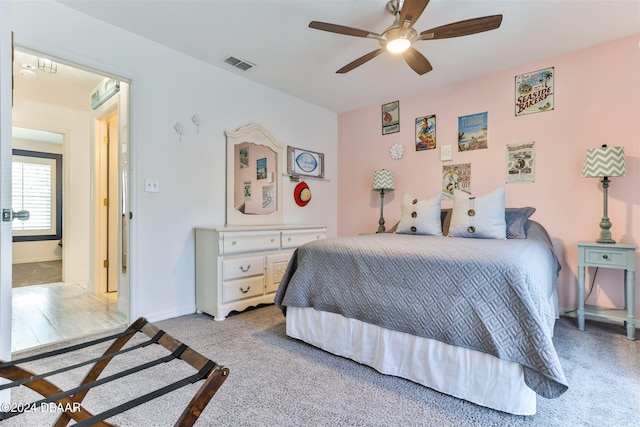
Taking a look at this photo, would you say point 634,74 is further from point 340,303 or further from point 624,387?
point 340,303

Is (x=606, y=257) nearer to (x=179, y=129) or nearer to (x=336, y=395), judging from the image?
(x=336, y=395)

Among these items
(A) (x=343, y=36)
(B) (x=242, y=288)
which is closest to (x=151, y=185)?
(B) (x=242, y=288)

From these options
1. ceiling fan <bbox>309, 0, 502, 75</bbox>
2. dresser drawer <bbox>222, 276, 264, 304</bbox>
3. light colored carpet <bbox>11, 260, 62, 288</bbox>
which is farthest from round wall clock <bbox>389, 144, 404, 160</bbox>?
light colored carpet <bbox>11, 260, 62, 288</bbox>

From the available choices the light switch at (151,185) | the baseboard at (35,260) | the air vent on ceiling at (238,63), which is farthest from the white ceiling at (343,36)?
the baseboard at (35,260)

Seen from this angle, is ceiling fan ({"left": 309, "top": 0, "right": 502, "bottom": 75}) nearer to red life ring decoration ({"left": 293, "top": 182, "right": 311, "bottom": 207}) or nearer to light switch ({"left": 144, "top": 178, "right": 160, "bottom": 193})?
light switch ({"left": 144, "top": 178, "right": 160, "bottom": 193})

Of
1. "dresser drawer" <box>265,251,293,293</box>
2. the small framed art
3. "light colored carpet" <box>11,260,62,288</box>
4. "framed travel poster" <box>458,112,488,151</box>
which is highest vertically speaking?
"framed travel poster" <box>458,112,488,151</box>

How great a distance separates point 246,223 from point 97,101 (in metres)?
2.24

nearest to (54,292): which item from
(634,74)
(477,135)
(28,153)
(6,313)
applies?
(6,313)

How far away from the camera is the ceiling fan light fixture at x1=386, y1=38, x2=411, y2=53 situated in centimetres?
208

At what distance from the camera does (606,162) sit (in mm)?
2340

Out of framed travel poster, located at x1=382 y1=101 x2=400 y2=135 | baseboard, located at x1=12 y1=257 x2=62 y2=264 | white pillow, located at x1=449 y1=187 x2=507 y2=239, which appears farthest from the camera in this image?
baseboard, located at x1=12 y1=257 x2=62 y2=264

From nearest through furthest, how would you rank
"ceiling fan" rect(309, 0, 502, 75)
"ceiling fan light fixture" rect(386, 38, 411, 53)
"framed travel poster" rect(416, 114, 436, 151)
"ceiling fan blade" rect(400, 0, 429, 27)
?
"ceiling fan blade" rect(400, 0, 429, 27) → "ceiling fan" rect(309, 0, 502, 75) → "ceiling fan light fixture" rect(386, 38, 411, 53) → "framed travel poster" rect(416, 114, 436, 151)

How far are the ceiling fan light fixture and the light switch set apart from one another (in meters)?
2.15

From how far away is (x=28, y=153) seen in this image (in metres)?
5.50
